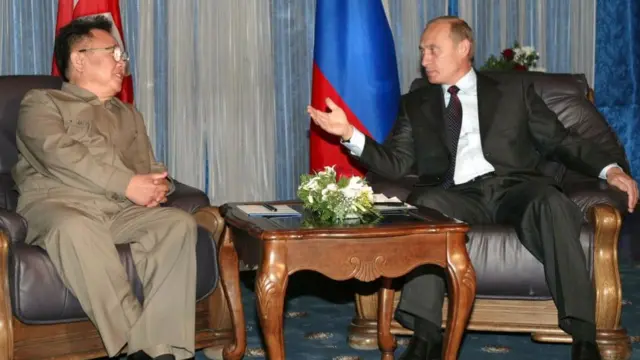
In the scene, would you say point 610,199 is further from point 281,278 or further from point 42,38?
point 42,38

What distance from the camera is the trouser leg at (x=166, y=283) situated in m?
3.39

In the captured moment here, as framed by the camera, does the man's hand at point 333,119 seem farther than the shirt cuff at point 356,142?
No

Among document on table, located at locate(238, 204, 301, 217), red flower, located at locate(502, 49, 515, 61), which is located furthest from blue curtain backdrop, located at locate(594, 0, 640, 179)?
document on table, located at locate(238, 204, 301, 217)

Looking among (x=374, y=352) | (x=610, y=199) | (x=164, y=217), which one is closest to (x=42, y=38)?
(x=164, y=217)

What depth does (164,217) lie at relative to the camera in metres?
3.59

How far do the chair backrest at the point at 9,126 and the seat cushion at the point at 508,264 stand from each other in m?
1.73

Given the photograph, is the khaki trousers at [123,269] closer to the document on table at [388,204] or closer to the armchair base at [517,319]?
the document on table at [388,204]

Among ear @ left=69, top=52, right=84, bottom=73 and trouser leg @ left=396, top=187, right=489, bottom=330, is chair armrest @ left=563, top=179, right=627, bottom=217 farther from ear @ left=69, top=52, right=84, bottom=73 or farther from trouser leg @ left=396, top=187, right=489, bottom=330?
ear @ left=69, top=52, right=84, bottom=73

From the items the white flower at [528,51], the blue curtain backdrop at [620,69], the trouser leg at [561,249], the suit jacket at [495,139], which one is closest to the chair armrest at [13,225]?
the suit jacket at [495,139]

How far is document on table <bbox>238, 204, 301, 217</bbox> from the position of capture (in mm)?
3482

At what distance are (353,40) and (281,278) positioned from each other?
2368 millimetres

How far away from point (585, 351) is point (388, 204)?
83 centimetres

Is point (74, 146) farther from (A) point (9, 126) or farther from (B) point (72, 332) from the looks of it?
(B) point (72, 332)

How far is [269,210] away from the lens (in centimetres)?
356
